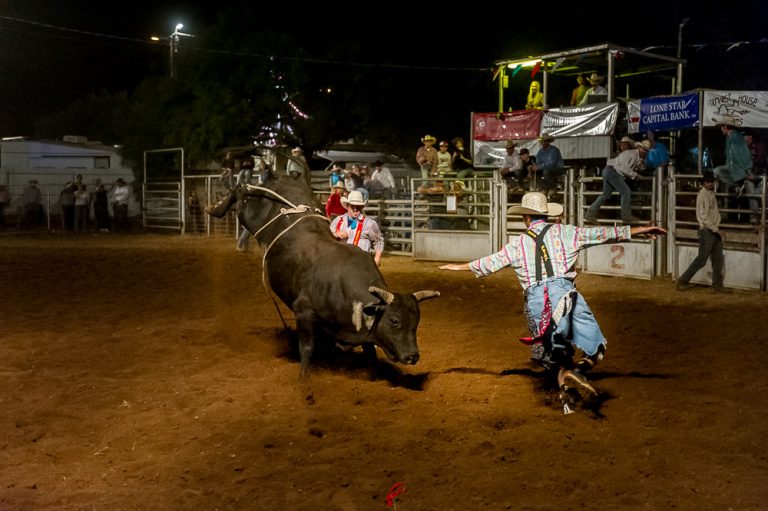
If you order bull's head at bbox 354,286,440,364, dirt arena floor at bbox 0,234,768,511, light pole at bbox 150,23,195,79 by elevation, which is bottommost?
dirt arena floor at bbox 0,234,768,511

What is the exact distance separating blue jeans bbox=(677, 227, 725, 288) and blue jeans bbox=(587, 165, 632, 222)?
1558 mm

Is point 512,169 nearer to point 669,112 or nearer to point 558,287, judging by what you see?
point 669,112

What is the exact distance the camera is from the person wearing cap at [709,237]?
38.5 ft

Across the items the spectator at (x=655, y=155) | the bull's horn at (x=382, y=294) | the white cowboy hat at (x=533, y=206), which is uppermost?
the spectator at (x=655, y=155)

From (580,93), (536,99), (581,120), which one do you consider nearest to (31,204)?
(536,99)

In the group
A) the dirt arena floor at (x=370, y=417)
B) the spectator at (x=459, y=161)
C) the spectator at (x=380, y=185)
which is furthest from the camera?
the spectator at (x=380, y=185)

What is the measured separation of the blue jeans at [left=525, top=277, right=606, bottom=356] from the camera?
235 inches

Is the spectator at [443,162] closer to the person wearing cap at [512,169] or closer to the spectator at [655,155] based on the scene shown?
the person wearing cap at [512,169]

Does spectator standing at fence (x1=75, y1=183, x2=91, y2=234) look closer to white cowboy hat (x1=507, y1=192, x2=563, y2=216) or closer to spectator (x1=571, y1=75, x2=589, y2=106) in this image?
spectator (x1=571, y1=75, x2=589, y2=106)

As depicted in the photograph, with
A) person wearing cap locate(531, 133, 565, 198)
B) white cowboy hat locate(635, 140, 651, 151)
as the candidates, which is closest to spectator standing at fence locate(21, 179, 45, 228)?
person wearing cap locate(531, 133, 565, 198)

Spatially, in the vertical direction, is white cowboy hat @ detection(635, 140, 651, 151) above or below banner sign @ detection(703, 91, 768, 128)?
below

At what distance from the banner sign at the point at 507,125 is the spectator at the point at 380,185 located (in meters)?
Answer: 2.22

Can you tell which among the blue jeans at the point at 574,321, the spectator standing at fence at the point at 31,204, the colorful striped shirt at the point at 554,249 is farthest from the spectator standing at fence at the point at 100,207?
the blue jeans at the point at 574,321

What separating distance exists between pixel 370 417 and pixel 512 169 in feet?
34.3
